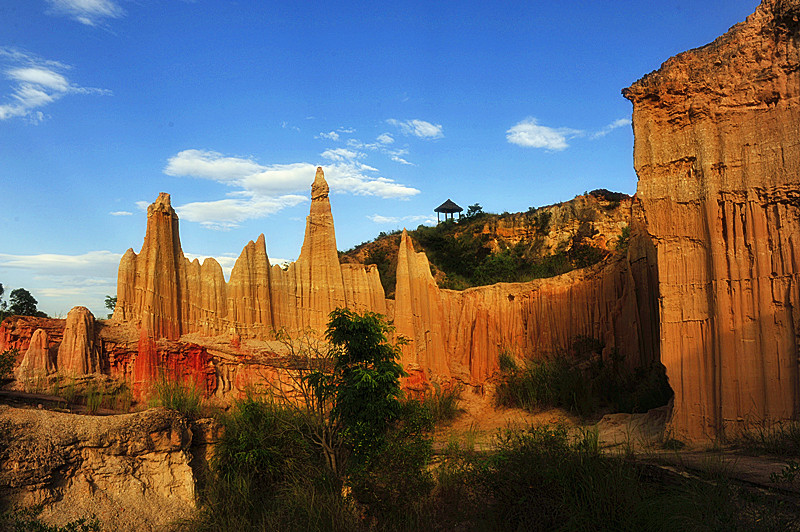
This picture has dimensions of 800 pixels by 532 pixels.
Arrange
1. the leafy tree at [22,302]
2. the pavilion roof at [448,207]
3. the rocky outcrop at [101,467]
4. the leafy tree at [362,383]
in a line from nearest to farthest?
1. the rocky outcrop at [101,467]
2. the leafy tree at [362,383]
3. the leafy tree at [22,302]
4. the pavilion roof at [448,207]

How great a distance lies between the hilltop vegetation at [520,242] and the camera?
108ft

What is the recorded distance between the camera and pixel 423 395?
797 inches

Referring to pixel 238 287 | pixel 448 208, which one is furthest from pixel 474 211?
pixel 238 287

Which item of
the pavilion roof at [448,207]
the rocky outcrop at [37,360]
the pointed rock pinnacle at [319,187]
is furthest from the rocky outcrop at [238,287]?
the pavilion roof at [448,207]

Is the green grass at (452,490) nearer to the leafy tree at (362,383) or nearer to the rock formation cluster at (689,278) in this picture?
the leafy tree at (362,383)

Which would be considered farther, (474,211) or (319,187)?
(474,211)

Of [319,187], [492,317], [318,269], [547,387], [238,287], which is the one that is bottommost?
[547,387]

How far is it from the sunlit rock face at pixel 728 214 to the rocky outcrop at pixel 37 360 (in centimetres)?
1550

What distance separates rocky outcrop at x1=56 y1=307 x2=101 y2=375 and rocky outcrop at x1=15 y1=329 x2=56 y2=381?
307mm

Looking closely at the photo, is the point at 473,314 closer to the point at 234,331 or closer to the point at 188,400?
the point at 234,331

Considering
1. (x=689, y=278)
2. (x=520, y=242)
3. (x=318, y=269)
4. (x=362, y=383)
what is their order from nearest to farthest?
(x=362, y=383)
(x=689, y=278)
(x=318, y=269)
(x=520, y=242)

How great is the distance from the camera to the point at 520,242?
39812 millimetres

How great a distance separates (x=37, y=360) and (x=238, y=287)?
612 centimetres

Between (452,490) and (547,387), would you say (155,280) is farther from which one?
(547,387)
